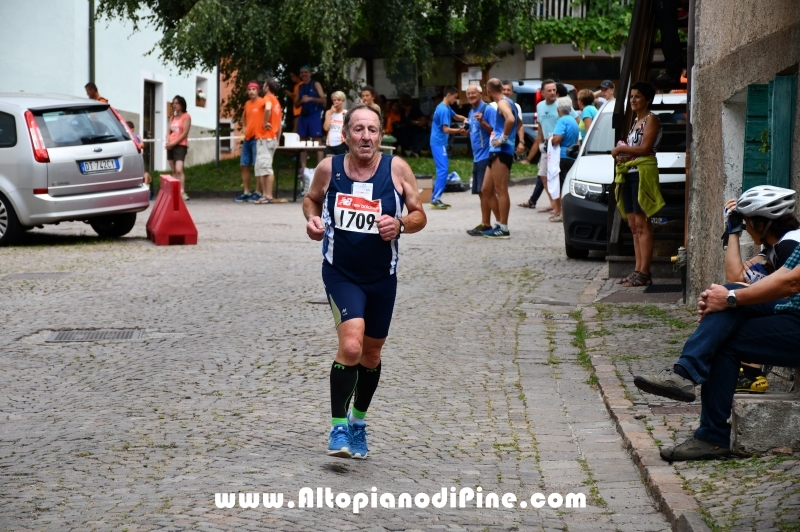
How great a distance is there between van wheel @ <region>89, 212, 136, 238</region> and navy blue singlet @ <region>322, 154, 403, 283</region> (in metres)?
12.1

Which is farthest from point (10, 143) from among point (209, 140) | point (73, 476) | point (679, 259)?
point (209, 140)

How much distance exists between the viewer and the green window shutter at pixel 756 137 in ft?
29.6

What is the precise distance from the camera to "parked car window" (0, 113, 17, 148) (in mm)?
16797

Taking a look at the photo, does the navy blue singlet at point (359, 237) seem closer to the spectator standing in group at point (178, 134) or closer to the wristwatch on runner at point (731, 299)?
the wristwatch on runner at point (731, 299)

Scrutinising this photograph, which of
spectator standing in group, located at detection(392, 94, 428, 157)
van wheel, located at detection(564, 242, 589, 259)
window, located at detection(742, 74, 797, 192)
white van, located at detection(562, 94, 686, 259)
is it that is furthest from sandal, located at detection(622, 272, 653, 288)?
spectator standing in group, located at detection(392, 94, 428, 157)

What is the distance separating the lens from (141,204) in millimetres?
17812

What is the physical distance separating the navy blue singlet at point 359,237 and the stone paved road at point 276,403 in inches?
35.8

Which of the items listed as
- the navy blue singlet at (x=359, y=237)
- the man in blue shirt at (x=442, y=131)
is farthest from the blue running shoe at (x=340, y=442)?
the man in blue shirt at (x=442, y=131)

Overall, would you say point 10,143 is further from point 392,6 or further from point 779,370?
point 392,6

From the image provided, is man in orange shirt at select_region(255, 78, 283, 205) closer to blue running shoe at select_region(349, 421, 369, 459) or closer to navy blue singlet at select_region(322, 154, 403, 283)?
navy blue singlet at select_region(322, 154, 403, 283)

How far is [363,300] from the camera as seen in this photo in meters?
6.68

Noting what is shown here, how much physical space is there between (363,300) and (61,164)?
1091cm

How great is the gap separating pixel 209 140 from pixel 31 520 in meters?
34.3

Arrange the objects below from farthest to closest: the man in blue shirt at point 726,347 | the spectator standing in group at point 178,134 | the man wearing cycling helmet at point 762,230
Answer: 1. the spectator standing in group at point 178,134
2. the man wearing cycling helmet at point 762,230
3. the man in blue shirt at point 726,347
